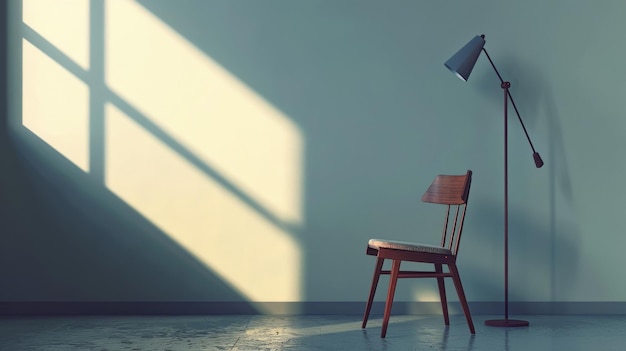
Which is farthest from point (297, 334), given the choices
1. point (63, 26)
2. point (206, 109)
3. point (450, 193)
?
point (63, 26)

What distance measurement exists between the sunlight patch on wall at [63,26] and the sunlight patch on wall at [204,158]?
14 cm

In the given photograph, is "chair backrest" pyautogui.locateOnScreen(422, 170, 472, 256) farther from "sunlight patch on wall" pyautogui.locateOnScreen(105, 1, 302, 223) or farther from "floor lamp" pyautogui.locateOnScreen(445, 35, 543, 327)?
"sunlight patch on wall" pyautogui.locateOnScreen(105, 1, 302, 223)

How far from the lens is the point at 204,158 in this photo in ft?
15.6

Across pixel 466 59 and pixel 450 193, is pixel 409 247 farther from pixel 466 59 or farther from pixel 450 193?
pixel 466 59

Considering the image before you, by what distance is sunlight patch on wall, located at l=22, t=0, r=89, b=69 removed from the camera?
15.6 ft

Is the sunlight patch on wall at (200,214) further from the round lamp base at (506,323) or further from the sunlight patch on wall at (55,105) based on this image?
the round lamp base at (506,323)

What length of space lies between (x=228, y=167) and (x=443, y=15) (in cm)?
154

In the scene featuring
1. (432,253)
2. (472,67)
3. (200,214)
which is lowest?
(432,253)

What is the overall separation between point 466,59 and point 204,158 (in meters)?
1.59

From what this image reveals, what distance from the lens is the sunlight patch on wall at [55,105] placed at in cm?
476

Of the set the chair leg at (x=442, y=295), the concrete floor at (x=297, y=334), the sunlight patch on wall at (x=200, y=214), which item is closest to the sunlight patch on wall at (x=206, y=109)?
the sunlight patch on wall at (x=200, y=214)

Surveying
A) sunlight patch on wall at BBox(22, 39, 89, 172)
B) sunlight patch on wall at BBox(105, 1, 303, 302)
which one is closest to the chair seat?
sunlight patch on wall at BBox(105, 1, 303, 302)

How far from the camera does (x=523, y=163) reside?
15.7 ft

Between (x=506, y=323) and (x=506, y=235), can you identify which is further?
(x=506, y=235)
